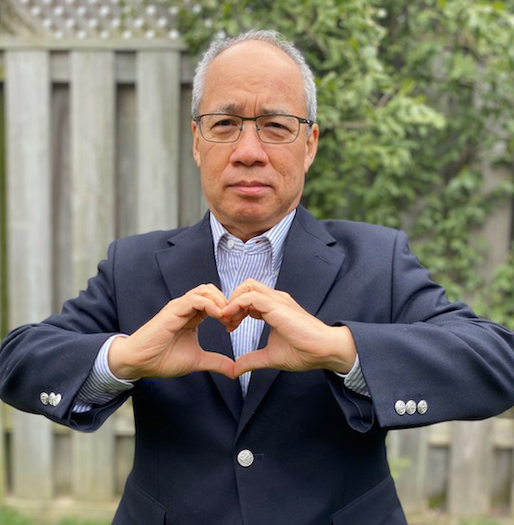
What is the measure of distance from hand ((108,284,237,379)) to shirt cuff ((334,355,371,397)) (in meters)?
0.26

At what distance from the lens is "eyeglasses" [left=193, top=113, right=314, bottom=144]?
1708mm

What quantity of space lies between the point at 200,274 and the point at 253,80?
51 centimetres

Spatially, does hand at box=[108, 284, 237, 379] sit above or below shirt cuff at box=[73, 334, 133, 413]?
above

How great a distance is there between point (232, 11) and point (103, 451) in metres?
2.25

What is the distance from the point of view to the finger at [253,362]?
1.57 metres

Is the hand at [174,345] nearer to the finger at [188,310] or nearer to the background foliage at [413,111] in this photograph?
the finger at [188,310]

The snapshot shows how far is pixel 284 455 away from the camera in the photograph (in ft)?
5.64

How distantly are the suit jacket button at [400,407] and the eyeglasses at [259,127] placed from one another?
2.23 ft

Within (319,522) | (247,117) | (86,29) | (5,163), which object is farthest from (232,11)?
(319,522)

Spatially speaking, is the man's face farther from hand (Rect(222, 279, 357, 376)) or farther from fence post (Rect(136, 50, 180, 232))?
fence post (Rect(136, 50, 180, 232))

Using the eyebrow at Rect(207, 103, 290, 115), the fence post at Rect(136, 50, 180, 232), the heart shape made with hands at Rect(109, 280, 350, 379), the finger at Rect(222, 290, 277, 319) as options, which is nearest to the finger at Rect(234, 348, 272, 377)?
the heart shape made with hands at Rect(109, 280, 350, 379)

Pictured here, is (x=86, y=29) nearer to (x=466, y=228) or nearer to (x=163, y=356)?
(x=466, y=228)

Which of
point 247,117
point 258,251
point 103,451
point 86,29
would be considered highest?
point 86,29

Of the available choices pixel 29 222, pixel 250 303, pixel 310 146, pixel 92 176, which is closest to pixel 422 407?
pixel 250 303
